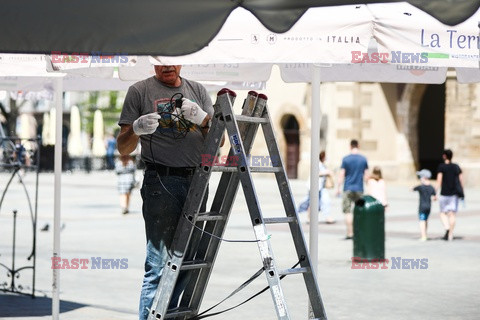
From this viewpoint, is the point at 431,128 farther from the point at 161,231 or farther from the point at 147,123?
the point at 147,123

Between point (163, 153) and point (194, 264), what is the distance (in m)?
0.73

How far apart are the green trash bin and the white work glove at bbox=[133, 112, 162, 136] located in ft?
26.5

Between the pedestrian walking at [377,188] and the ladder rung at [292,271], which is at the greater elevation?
the pedestrian walking at [377,188]

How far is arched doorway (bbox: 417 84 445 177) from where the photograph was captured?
1799 inches

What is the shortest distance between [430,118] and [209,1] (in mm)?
41933

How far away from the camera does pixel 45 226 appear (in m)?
18.2

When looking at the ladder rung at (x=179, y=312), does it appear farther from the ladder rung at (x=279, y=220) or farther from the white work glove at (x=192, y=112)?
the white work glove at (x=192, y=112)

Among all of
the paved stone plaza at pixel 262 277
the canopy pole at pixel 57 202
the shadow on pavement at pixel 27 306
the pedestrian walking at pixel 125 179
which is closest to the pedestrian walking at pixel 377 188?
the paved stone plaza at pixel 262 277

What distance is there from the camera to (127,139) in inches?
252

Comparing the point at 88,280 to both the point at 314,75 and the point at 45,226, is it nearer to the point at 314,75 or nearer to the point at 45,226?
the point at 314,75

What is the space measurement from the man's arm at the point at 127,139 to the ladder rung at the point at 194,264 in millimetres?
800

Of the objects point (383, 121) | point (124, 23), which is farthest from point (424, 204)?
point (383, 121)

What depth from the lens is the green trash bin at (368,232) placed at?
45.6 ft

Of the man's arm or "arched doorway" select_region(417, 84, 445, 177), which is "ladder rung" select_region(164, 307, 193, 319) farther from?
"arched doorway" select_region(417, 84, 445, 177)
